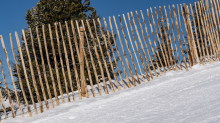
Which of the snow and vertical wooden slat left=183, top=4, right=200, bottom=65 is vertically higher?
vertical wooden slat left=183, top=4, right=200, bottom=65

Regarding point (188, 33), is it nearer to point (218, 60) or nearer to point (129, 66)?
point (218, 60)

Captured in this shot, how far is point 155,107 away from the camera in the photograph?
2965 mm

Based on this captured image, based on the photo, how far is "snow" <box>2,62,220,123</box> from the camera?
2357mm

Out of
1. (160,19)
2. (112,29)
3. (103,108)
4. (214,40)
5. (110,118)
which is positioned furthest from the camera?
(214,40)

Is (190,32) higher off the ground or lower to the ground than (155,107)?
higher

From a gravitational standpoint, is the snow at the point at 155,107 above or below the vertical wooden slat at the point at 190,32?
below

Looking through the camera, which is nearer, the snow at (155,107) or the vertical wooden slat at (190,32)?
the snow at (155,107)

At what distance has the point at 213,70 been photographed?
495 cm

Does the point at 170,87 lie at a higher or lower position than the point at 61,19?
lower

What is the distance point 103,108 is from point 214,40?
14.9 feet

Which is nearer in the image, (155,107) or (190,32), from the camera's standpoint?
(155,107)

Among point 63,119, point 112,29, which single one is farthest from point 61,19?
point 63,119

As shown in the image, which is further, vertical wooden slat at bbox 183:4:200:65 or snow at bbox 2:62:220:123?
vertical wooden slat at bbox 183:4:200:65

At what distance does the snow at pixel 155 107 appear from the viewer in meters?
2.36
